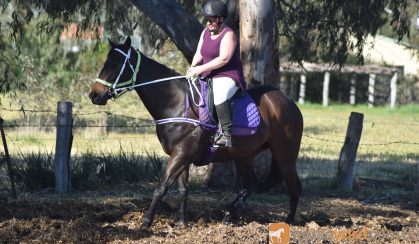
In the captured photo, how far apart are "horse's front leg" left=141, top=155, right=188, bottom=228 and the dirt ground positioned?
0.14 meters

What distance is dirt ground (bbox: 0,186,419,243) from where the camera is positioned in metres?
7.81

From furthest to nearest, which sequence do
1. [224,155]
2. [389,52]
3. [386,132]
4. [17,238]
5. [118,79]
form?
[389,52] → [386,132] → [224,155] → [118,79] → [17,238]

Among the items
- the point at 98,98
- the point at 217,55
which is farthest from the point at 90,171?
the point at 217,55

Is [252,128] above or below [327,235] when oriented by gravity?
→ above

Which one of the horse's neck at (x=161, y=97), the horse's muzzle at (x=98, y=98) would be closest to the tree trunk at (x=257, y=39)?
the horse's neck at (x=161, y=97)

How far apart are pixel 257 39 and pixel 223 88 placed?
307 centimetres

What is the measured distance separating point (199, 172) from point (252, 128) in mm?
3635

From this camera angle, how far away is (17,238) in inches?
301

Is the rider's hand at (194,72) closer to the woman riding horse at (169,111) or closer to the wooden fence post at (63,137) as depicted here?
the woman riding horse at (169,111)

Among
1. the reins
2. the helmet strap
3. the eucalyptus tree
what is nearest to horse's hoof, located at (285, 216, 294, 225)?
the reins

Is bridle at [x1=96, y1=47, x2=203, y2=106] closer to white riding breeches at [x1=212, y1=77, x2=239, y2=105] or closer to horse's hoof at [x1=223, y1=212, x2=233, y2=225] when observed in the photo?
white riding breeches at [x1=212, y1=77, x2=239, y2=105]

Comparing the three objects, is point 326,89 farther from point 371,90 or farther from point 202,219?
point 202,219

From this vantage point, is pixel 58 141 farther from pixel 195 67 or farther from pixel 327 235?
pixel 327 235

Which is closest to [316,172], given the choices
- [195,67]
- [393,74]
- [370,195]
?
[370,195]
